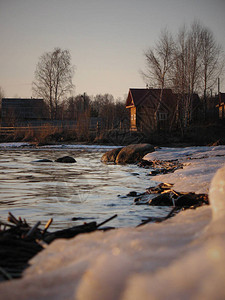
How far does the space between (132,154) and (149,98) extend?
26.1m

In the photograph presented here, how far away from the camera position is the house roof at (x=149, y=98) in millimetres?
33731

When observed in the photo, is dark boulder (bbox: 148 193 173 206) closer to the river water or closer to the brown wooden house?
the river water

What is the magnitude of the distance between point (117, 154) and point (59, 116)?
3370 centimetres

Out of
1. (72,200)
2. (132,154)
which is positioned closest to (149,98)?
(132,154)

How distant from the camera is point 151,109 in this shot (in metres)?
34.2

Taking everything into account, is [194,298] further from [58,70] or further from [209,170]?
[58,70]

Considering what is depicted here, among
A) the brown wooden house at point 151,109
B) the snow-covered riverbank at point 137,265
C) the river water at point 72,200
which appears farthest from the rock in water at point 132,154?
the brown wooden house at point 151,109

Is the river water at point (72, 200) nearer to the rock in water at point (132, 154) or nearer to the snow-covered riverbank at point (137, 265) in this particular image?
the snow-covered riverbank at point (137, 265)

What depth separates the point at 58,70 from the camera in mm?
43938

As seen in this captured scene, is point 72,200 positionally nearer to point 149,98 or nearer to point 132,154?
point 132,154

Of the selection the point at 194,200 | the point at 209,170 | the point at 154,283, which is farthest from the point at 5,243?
the point at 209,170

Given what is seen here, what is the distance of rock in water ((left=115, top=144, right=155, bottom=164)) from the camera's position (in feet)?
48.5

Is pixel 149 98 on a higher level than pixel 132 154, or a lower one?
higher

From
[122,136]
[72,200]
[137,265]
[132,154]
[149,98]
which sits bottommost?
[72,200]
